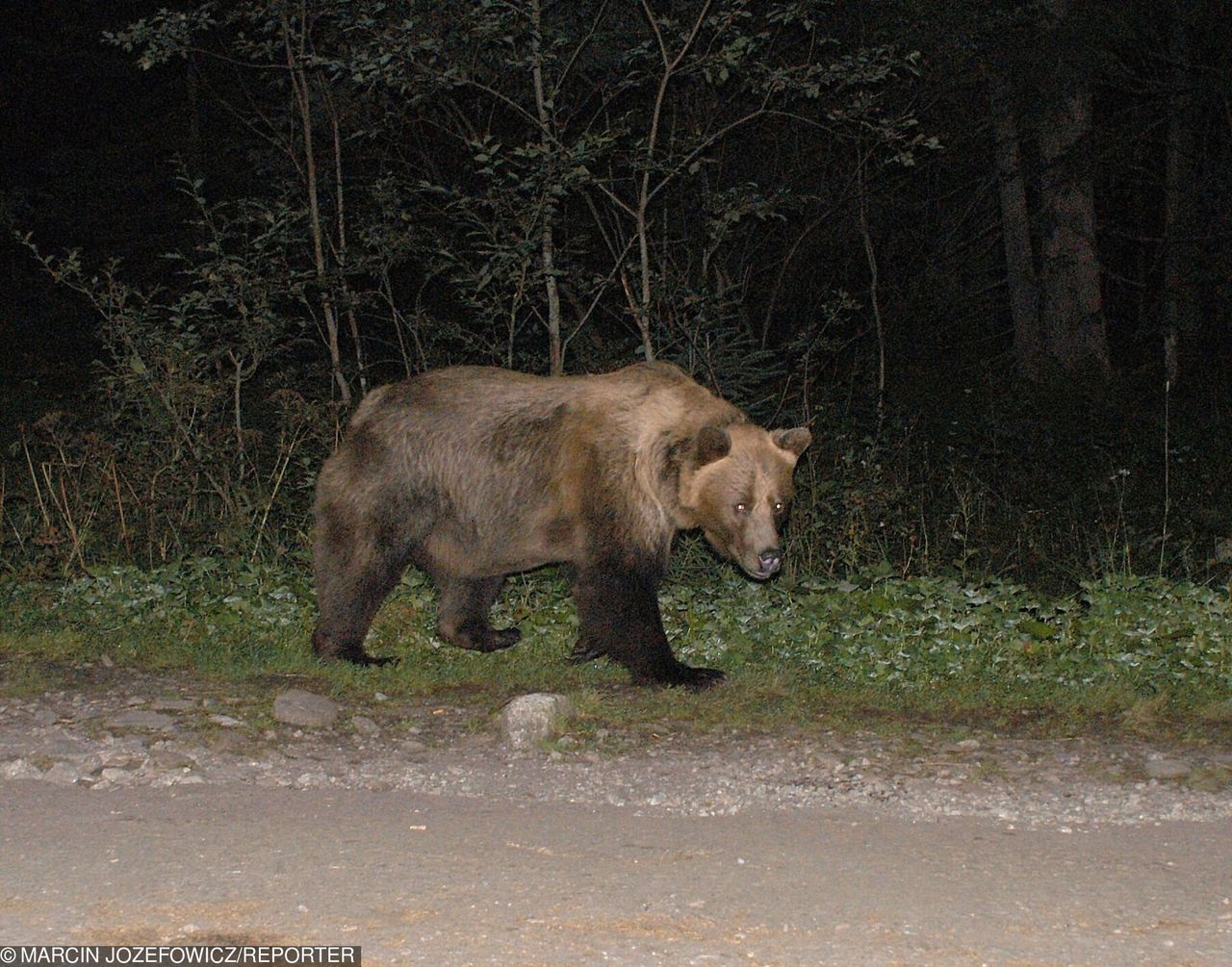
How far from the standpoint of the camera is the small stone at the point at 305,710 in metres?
6.50

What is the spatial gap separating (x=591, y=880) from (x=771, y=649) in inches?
145

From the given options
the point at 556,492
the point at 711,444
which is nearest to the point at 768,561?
the point at 711,444

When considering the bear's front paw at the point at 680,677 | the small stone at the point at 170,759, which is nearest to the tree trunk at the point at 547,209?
the bear's front paw at the point at 680,677

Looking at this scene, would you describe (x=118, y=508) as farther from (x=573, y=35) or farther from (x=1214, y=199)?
(x=1214, y=199)

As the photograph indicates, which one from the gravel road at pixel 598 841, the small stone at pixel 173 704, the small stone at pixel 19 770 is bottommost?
the gravel road at pixel 598 841

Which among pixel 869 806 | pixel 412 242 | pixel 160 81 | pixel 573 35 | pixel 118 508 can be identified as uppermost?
pixel 160 81

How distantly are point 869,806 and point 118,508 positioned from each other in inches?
258

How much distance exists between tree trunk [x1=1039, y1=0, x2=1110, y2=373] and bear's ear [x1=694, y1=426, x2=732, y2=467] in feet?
35.5

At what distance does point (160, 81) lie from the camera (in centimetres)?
3741

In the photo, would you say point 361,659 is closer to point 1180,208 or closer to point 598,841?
point 598,841

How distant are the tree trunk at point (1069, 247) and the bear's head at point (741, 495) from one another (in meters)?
10.6

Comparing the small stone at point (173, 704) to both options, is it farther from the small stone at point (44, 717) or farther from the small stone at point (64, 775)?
the small stone at point (64, 775)

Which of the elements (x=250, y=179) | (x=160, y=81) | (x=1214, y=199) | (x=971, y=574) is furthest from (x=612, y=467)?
(x=160, y=81)

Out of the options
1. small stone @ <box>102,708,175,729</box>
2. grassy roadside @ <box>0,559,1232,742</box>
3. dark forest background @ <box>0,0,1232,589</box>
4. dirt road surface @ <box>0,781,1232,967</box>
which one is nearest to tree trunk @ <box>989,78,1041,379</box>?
dark forest background @ <box>0,0,1232,589</box>
